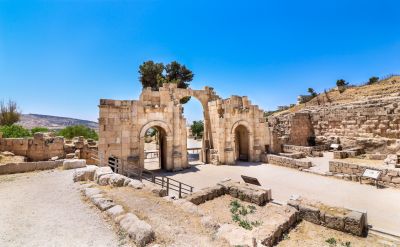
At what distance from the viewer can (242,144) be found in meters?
18.8

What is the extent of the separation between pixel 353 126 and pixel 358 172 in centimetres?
1073

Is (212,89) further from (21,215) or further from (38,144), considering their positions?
(21,215)


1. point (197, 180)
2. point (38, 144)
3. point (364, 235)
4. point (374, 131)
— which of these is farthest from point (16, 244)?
point (374, 131)

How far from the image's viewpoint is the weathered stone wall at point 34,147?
11953 millimetres

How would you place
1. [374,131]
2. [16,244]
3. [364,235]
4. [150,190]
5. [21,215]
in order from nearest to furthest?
1. [16,244]
2. [21,215]
3. [364,235]
4. [150,190]
5. [374,131]

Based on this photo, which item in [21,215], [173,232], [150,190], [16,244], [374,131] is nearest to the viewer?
[16,244]

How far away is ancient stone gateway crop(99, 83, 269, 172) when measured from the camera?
12.7 m

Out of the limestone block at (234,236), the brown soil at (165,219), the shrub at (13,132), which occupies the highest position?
the shrub at (13,132)

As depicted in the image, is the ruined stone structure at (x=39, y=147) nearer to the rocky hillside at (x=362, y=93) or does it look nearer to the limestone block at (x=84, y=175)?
the limestone block at (x=84, y=175)

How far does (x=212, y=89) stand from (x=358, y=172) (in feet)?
38.6

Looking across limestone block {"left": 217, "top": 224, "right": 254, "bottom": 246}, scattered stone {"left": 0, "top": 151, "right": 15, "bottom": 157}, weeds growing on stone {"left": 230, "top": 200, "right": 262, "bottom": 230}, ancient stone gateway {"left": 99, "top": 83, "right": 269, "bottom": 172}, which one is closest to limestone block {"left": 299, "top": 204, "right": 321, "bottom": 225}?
weeds growing on stone {"left": 230, "top": 200, "right": 262, "bottom": 230}

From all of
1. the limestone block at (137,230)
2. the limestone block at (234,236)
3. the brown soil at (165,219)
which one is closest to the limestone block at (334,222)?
the limestone block at (234,236)

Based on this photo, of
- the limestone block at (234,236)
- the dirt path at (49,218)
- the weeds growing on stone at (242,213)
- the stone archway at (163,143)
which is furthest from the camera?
the stone archway at (163,143)

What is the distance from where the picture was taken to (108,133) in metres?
12.5
